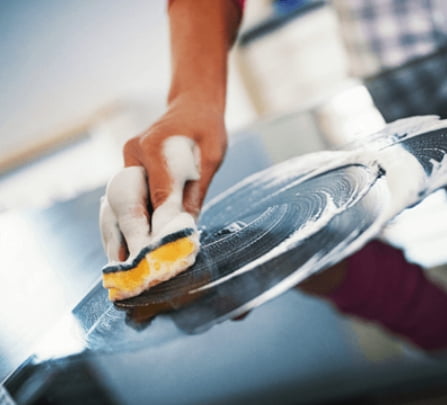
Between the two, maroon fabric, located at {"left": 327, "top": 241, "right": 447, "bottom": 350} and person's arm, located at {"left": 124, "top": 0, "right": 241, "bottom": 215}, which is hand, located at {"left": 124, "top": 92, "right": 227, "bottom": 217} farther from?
maroon fabric, located at {"left": 327, "top": 241, "right": 447, "bottom": 350}

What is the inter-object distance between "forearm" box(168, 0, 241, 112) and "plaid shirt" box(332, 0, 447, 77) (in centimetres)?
73

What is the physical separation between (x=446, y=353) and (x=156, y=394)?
0.16 metres

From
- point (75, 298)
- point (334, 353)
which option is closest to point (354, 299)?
point (334, 353)

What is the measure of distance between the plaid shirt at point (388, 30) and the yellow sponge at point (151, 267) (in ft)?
4.21

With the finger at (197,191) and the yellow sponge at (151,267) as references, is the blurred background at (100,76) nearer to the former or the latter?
the finger at (197,191)

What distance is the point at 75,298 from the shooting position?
0.51 m

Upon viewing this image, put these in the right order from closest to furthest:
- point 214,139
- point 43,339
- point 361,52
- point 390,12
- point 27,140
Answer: point 43,339 < point 214,139 < point 390,12 < point 361,52 < point 27,140

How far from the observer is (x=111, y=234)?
20.8 inches

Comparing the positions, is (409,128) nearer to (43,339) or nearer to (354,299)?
(354,299)

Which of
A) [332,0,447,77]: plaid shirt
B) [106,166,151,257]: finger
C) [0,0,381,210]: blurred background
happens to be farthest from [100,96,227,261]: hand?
[0,0,381,210]: blurred background

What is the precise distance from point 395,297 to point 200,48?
2.56 feet

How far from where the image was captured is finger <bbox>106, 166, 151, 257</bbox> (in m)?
0.49

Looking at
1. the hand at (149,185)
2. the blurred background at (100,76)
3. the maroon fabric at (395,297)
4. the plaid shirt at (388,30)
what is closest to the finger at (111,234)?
the hand at (149,185)

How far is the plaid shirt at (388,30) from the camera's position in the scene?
147 cm
